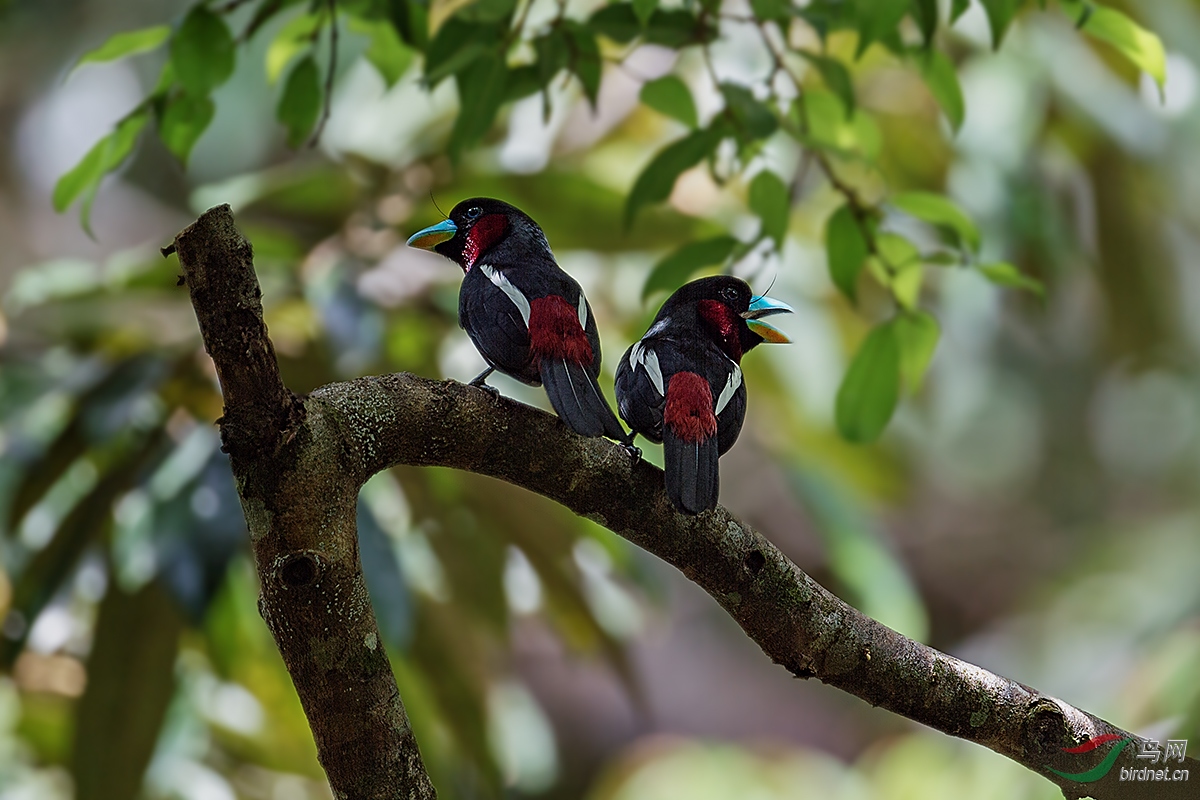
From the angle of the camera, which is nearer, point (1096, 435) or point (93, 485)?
point (93, 485)

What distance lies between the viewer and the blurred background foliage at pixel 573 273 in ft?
4.58

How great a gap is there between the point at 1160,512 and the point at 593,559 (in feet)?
15.0

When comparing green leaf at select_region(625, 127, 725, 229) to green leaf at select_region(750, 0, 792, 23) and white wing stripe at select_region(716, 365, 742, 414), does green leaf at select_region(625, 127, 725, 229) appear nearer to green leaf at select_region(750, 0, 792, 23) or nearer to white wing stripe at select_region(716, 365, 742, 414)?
green leaf at select_region(750, 0, 792, 23)

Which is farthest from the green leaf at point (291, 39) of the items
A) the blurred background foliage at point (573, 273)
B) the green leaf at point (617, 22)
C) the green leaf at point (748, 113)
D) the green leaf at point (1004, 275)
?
the green leaf at point (1004, 275)

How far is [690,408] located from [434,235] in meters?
0.28

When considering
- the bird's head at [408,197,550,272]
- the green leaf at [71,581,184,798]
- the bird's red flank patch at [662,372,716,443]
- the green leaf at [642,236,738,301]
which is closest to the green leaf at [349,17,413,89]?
the green leaf at [642,236,738,301]

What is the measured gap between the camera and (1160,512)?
6164 mm

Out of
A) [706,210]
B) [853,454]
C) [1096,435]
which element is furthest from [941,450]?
[706,210]

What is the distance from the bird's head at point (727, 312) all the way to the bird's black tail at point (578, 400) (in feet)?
0.53

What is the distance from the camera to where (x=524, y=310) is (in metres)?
0.97

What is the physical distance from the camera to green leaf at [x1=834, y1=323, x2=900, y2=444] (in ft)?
4.47

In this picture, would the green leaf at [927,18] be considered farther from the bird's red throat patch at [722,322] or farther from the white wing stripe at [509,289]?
the white wing stripe at [509,289]

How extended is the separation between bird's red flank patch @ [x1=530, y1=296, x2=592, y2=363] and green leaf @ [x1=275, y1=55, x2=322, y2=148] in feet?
2.16

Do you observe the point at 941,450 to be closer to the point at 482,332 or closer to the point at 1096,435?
the point at 1096,435
